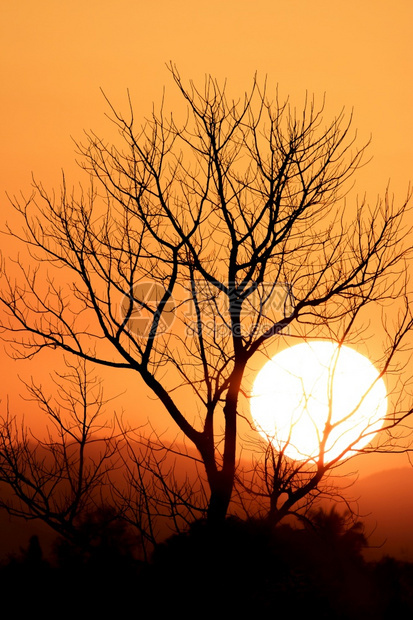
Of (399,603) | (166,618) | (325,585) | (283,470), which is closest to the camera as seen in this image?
(283,470)

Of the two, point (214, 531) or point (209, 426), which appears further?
point (209, 426)

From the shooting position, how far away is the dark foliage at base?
26.0ft

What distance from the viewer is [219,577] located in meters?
7.99

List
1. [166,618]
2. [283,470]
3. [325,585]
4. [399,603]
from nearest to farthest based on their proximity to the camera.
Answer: [283,470]
[166,618]
[325,585]
[399,603]

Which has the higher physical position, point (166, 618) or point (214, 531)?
point (214, 531)

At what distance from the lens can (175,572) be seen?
834cm

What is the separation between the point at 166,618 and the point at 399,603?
3578 mm

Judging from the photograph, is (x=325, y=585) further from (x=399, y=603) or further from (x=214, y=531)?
(x=214, y=531)

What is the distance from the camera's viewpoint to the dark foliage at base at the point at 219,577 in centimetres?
792

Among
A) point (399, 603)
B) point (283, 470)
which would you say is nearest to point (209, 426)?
point (283, 470)

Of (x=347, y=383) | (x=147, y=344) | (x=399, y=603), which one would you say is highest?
(x=147, y=344)

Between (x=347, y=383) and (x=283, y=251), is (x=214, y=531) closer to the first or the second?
(x=347, y=383)

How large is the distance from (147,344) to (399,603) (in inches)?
208

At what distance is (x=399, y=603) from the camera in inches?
375
